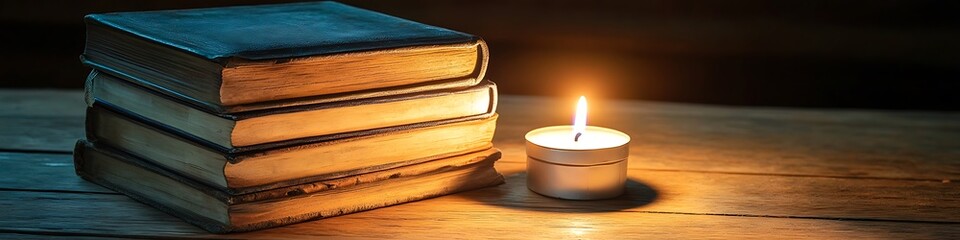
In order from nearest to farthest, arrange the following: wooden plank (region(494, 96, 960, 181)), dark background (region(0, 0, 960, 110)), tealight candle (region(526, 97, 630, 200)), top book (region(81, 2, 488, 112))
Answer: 1. top book (region(81, 2, 488, 112))
2. tealight candle (region(526, 97, 630, 200))
3. wooden plank (region(494, 96, 960, 181))
4. dark background (region(0, 0, 960, 110))

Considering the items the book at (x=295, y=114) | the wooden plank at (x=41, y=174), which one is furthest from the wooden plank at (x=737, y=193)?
the book at (x=295, y=114)

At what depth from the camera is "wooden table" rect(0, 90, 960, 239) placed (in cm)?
128

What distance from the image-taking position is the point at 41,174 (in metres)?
1.45

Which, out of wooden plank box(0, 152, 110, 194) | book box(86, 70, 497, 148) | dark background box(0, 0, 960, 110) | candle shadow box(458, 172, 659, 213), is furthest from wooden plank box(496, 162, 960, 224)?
dark background box(0, 0, 960, 110)

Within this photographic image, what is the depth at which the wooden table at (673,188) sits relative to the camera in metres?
1.28

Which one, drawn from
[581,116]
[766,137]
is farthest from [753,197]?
[766,137]

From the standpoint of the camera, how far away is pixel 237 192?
1.21 metres

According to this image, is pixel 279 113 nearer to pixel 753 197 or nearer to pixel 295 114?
pixel 295 114

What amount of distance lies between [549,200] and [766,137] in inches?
18.2

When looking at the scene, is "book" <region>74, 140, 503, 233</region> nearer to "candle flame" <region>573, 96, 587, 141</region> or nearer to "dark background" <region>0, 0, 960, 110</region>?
"candle flame" <region>573, 96, 587, 141</region>

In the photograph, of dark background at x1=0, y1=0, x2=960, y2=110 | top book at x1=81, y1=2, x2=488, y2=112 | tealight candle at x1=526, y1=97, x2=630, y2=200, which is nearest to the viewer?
top book at x1=81, y1=2, x2=488, y2=112

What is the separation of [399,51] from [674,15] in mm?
922

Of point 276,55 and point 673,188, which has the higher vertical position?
point 276,55

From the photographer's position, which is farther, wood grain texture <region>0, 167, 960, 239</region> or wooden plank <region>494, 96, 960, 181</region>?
wooden plank <region>494, 96, 960, 181</region>
